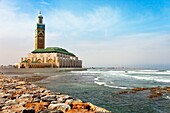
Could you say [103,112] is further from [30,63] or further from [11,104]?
[30,63]

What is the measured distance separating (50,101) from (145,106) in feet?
17.7

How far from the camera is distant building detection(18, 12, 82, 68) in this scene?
319 feet

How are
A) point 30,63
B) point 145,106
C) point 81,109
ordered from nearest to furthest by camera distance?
1. point 81,109
2. point 145,106
3. point 30,63

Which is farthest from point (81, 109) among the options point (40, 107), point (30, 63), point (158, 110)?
point (30, 63)

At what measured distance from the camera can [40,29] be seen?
414 ft

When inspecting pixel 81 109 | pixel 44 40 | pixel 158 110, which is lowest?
pixel 158 110

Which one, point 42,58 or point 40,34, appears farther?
point 40,34

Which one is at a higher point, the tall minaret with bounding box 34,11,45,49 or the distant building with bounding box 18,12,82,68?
the tall minaret with bounding box 34,11,45,49

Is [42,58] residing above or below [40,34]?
below

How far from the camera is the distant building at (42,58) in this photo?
9719 centimetres

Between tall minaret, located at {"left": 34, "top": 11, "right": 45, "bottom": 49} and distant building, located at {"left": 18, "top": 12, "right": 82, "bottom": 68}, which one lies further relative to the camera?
tall minaret, located at {"left": 34, "top": 11, "right": 45, "bottom": 49}

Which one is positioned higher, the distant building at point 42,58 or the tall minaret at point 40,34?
the tall minaret at point 40,34

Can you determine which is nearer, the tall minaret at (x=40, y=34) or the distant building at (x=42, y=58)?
the distant building at (x=42, y=58)

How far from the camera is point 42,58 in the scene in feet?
342
